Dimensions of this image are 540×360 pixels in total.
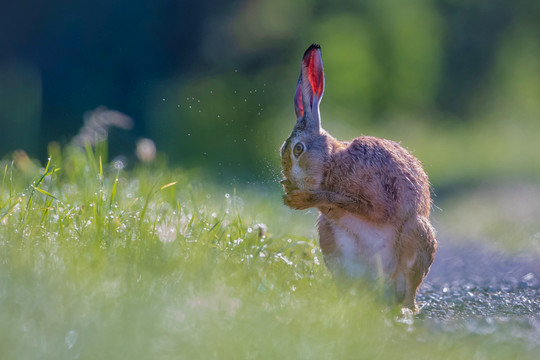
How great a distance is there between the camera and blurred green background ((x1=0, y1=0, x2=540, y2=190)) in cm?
1067

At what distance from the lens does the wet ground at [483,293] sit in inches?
146

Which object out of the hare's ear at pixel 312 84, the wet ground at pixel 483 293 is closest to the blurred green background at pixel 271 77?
the wet ground at pixel 483 293

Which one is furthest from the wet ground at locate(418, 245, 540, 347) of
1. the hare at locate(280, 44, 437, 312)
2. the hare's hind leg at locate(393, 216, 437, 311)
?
the hare at locate(280, 44, 437, 312)

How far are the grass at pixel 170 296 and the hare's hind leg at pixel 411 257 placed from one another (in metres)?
0.39

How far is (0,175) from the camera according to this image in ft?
16.8

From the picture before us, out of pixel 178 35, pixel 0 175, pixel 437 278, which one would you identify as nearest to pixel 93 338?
pixel 0 175

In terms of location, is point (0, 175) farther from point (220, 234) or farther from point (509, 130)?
point (509, 130)

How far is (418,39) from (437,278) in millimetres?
9626

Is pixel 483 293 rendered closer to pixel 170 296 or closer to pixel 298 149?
pixel 298 149

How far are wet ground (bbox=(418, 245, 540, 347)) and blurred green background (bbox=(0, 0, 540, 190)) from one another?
9.78 feet

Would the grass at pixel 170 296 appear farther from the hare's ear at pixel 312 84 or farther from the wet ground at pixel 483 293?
the hare's ear at pixel 312 84

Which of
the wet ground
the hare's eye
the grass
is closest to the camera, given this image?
the grass

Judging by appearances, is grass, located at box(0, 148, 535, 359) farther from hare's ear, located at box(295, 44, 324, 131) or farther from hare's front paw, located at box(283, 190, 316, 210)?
hare's ear, located at box(295, 44, 324, 131)

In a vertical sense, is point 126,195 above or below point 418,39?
below
